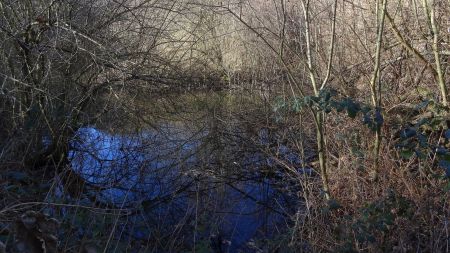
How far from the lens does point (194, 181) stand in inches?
277

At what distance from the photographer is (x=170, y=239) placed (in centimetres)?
488

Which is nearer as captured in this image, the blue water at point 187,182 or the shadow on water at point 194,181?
the shadow on water at point 194,181

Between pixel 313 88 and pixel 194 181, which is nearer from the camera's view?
pixel 313 88

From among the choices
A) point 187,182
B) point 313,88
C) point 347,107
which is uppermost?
point 313,88

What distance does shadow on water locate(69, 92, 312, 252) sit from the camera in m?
5.27

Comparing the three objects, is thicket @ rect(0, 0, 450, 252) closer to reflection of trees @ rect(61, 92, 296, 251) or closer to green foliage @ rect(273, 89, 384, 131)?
green foliage @ rect(273, 89, 384, 131)

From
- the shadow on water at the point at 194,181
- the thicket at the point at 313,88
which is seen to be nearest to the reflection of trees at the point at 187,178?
the shadow on water at the point at 194,181

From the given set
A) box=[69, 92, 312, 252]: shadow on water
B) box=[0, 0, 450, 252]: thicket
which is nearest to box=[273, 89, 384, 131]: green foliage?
box=[0, 0, 450, 252]: thicket

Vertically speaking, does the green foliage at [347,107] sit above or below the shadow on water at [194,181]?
above

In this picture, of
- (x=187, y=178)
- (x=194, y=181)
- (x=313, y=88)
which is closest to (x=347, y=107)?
(x=313, y=88)

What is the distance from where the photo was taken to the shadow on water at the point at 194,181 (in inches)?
208

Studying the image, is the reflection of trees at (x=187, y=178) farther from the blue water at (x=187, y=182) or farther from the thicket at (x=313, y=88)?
the thicket at (x=313, y=88)

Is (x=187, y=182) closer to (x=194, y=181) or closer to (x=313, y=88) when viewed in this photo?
(x=194, y=181)

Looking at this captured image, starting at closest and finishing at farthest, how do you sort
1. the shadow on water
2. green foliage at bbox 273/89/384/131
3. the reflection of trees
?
green foliage at bbox 273/89/384/131, the shadow on water, the reflection of trees
